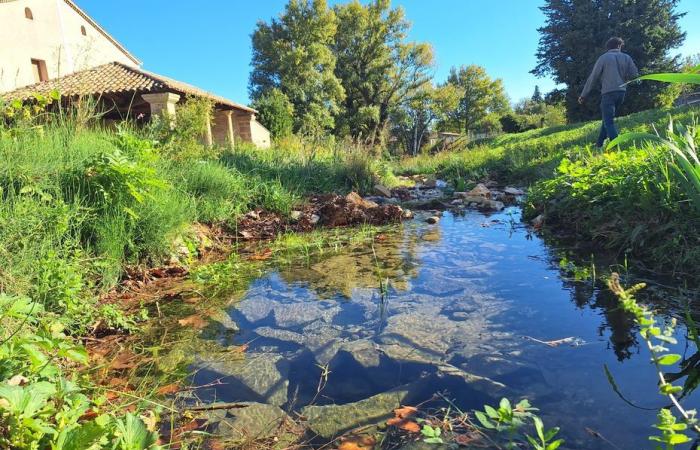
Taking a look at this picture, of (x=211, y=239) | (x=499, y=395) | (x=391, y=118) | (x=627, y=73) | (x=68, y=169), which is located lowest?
(x=499, y=395)

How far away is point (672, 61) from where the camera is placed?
2383 centimetres

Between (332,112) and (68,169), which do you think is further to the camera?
(332,112)

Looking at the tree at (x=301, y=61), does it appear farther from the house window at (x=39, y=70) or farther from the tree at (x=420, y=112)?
the house window at (x=39, y=70)

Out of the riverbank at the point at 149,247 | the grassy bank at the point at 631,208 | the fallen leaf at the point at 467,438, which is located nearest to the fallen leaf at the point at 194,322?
the riverbank at the point at 149,247

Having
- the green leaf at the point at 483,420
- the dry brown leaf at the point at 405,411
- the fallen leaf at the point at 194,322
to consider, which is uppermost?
the green leaf at the point at 483,420

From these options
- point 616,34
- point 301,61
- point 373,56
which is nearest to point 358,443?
point 616,34

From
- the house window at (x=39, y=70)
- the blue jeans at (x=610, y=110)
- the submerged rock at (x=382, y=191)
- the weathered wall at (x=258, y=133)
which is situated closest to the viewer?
the blue jeans at (x=610, y=110)

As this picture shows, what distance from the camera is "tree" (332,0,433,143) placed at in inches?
1262

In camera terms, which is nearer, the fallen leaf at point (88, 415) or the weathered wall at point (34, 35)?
the fallen leaf at point (88, 415)

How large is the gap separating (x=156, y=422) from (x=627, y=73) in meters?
7.12

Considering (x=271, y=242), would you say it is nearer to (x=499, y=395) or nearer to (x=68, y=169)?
(x=68, y=169)

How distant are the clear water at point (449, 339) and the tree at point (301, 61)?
2468 cm

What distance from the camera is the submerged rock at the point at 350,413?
136 cm

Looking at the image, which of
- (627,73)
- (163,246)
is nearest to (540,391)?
(163,246)
